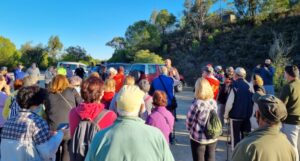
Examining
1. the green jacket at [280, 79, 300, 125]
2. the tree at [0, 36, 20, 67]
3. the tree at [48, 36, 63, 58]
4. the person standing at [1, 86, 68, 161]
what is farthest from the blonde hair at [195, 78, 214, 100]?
the tree at [48, 36, 63, 58]

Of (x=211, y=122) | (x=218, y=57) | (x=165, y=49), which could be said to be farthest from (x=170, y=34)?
(x=211, y=122)

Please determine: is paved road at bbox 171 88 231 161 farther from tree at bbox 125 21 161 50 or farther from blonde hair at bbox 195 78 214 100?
tree at bbox 125 21 161 50

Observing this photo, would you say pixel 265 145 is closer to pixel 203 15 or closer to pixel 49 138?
pixel 49 138

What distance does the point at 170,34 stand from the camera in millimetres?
46812

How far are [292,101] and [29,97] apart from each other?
4.09 metres

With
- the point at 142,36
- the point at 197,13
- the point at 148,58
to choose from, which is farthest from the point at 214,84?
the point at 142,36

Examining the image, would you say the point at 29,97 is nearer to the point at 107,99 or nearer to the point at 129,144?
the point at 129,144

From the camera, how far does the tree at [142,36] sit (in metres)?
44.1

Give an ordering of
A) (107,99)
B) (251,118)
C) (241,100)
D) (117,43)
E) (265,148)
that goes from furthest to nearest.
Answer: (117,43), (251,118), (241,100), (107,99), (265,148)

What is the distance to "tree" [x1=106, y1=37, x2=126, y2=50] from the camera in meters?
52.7

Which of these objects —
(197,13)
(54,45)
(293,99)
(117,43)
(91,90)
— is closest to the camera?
(91,90)

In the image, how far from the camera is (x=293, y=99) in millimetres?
4863

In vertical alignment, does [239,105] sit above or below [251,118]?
above

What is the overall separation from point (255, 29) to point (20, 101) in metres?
34.6
